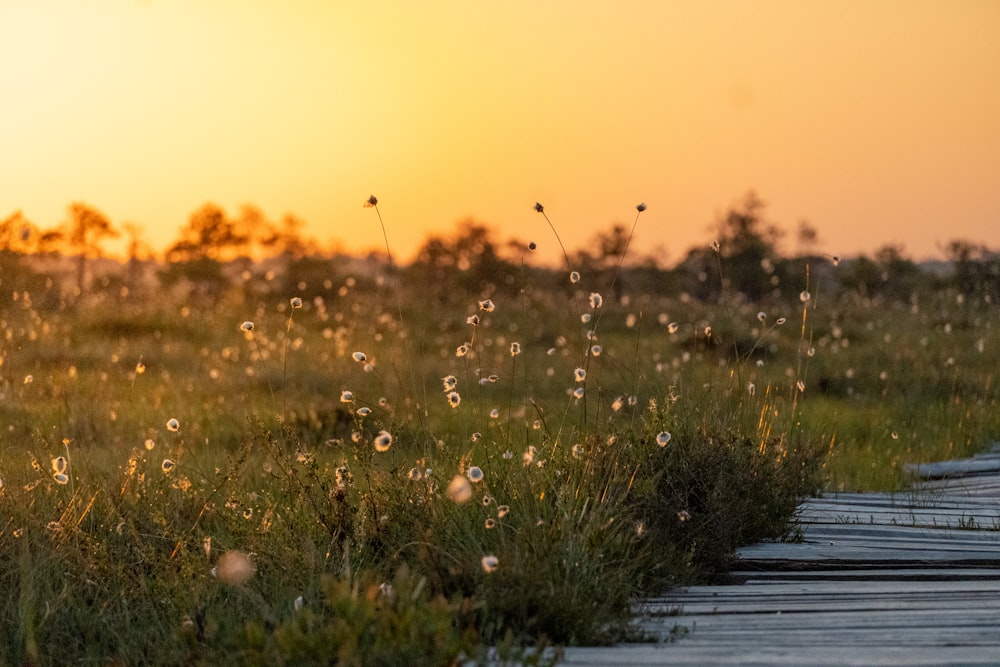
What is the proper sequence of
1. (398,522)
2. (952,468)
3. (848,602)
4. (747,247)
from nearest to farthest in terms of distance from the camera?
(848,602), (398,522), (952,468), (747,247)

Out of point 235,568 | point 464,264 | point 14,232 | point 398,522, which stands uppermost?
point 464,264

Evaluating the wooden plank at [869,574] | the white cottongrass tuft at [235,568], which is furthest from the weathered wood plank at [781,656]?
the white cottongrass tuft at [235,568]

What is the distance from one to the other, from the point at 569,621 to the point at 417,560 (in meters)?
0.96

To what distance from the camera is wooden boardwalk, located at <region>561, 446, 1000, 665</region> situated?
2.84m

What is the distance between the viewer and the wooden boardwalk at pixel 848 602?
2840 millimetres

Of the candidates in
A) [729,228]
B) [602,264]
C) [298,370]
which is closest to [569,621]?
[298,370]

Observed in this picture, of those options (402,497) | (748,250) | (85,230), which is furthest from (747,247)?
(402,497)

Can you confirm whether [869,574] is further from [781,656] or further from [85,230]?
[85,230]

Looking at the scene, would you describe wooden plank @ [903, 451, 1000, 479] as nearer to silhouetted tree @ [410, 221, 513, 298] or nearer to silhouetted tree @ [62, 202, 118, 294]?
silhouetted tree @ [62, 202, 118, 294]

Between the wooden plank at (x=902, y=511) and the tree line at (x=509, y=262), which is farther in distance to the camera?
the tree line at (x=509, y=262)

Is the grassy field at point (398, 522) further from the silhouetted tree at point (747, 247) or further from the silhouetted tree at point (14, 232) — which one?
the silhouetted tree at point (747, 247)

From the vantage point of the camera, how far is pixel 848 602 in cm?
349

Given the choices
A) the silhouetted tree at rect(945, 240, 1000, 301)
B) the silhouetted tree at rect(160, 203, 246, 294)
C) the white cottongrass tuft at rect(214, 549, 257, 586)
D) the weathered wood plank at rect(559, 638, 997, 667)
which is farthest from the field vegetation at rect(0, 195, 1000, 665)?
the silhouetted tree at rect(160, 203, 246, 294)

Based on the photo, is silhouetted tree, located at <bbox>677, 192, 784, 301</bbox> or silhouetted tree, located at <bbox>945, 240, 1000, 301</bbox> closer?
silhouetted tree, located at <bbox>945, 240, 1000, 301</bbox>
